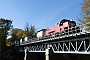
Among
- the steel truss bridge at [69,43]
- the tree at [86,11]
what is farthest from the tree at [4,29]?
the tree at [86,11]

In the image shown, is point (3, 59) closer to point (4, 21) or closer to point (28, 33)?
point (4, 21)

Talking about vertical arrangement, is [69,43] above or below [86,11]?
below

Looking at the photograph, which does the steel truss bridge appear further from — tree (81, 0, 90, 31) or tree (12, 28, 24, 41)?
tree (12, 28, 24, 41)

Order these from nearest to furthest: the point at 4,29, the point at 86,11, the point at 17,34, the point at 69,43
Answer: the point at 86,11
the point at 69,43
the point at 4,29
the point at 17,34

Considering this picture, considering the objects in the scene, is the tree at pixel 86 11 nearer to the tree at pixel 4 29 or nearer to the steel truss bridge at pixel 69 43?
the steel truss bridge at pixel 69 43

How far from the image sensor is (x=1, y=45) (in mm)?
64125

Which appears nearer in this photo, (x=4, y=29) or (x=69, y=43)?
(x=69, y=43)

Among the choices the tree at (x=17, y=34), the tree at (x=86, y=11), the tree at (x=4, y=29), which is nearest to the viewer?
the tree at (x=86, y=11)

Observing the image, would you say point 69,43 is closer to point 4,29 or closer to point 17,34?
point 4,29

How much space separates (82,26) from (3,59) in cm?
4018

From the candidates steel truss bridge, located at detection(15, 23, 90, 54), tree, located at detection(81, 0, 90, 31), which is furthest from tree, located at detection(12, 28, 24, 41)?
tree, located at detection(81, 0, 90, 31)

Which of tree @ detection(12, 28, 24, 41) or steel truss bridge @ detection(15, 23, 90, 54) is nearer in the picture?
steel truss bridge @ detection(15, 23, 90, 54)

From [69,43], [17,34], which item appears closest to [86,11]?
[69,43]

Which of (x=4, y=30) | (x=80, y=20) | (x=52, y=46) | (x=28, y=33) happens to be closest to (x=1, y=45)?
(x=4, y=30)
